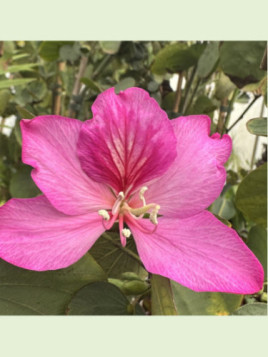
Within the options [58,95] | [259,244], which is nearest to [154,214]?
[259,244]

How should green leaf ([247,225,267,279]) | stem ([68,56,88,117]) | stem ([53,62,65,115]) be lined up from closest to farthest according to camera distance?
green leaf ([247,225,267,279])
stem ([68,56,88,117])
stem ([53,62,65,115])

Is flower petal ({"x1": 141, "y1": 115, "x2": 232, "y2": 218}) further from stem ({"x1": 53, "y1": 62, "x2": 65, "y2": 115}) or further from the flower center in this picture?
stem ({"x1": 53, "y1": 62, "x2": 65, "y2": 115})

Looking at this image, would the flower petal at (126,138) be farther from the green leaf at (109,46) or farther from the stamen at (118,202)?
the green leaf at (109,46)

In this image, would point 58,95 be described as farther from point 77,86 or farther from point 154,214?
point 154,214

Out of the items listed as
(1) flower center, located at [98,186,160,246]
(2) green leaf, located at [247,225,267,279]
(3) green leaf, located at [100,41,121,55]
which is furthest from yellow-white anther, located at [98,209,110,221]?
(3) green leaf, located at [100,41,121,55]

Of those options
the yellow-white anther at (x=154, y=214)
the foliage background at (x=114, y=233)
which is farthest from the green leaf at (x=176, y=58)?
the yellow-white anther at (x=154, y=214)
